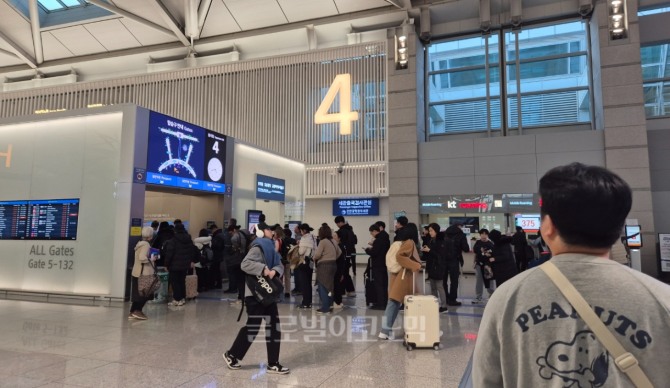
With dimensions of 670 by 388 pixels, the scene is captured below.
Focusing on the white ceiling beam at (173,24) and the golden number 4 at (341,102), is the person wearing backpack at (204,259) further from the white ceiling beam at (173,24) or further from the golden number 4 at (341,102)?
the white ceiling beam at (173,24)

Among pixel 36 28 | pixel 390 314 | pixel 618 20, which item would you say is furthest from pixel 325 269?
pixel 36 28

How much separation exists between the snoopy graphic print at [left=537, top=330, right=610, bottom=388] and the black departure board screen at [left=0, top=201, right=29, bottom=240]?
9.57 m

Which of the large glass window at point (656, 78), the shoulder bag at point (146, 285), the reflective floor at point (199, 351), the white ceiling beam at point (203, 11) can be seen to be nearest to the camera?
the reflective floor at point (199, 351)

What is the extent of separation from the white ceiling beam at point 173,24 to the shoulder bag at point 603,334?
53.0 ft

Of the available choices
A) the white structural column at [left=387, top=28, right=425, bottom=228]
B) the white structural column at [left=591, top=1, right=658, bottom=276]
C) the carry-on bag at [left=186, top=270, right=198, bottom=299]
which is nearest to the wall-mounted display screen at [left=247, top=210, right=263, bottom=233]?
the carry-on bag at [left=186, top=270, right=198, bottom=299]

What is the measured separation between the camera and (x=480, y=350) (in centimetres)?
104

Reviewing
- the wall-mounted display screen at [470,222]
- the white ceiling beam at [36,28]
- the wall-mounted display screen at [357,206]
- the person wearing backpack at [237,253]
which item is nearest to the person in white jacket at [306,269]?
the person wearing backpack at [237,253]

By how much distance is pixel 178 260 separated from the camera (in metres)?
7.14

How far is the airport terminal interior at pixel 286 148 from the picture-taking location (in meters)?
4.83

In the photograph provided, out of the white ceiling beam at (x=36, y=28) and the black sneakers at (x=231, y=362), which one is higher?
the white ceiling beam at (x=36, y=28)

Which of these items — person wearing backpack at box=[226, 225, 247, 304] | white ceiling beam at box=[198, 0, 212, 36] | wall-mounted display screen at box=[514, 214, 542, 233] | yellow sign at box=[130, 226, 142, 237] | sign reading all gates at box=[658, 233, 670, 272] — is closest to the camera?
yellow sign at box=[130, 226, 142, 237]

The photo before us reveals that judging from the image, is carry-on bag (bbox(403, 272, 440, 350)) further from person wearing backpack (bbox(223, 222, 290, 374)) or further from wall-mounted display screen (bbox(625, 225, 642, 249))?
wall-mounted display screen (bbox(625, 225, 642, 249))

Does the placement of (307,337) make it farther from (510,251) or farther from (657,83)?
(657,83)

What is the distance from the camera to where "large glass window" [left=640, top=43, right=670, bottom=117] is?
1209cm
